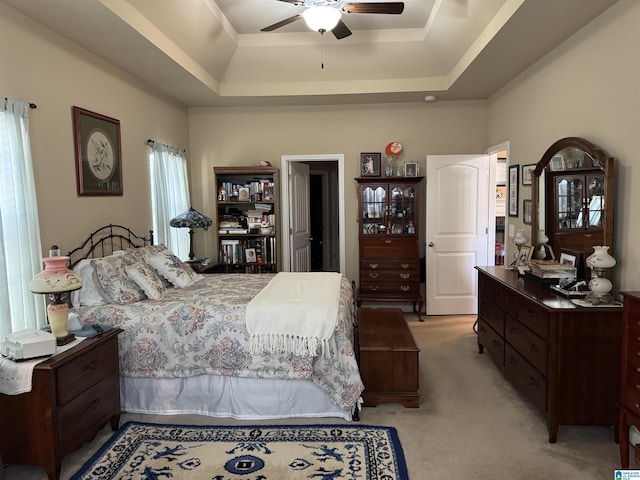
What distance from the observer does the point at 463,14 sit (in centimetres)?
362

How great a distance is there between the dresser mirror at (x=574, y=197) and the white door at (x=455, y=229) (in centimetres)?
153

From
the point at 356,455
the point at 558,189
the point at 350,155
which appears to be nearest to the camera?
the point at 356,455

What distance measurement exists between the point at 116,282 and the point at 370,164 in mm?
3407

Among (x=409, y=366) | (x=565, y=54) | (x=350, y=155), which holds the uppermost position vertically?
(x=565, y=54)

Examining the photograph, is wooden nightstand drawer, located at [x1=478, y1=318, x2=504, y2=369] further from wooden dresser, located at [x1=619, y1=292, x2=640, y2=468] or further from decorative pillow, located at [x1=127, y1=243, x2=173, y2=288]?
decorative pillow, located at [x1=127, y1=243, x2=173, y2=288]

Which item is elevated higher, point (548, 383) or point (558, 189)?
point (558, 189)

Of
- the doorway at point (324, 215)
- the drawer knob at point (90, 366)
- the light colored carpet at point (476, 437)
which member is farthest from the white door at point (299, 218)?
the drawer knob at point (90, 366)

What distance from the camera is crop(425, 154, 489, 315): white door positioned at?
523 cm

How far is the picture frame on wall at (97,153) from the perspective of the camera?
3287mm

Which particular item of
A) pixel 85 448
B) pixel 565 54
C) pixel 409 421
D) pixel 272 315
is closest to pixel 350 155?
pixel 565 54

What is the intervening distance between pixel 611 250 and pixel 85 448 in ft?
11.6

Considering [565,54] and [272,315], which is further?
[565,54]

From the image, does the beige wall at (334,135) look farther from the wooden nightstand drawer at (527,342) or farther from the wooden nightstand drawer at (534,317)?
the wooden nightstand drawer at (534,317)

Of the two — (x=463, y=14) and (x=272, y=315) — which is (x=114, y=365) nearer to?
(x=272, y=315)
